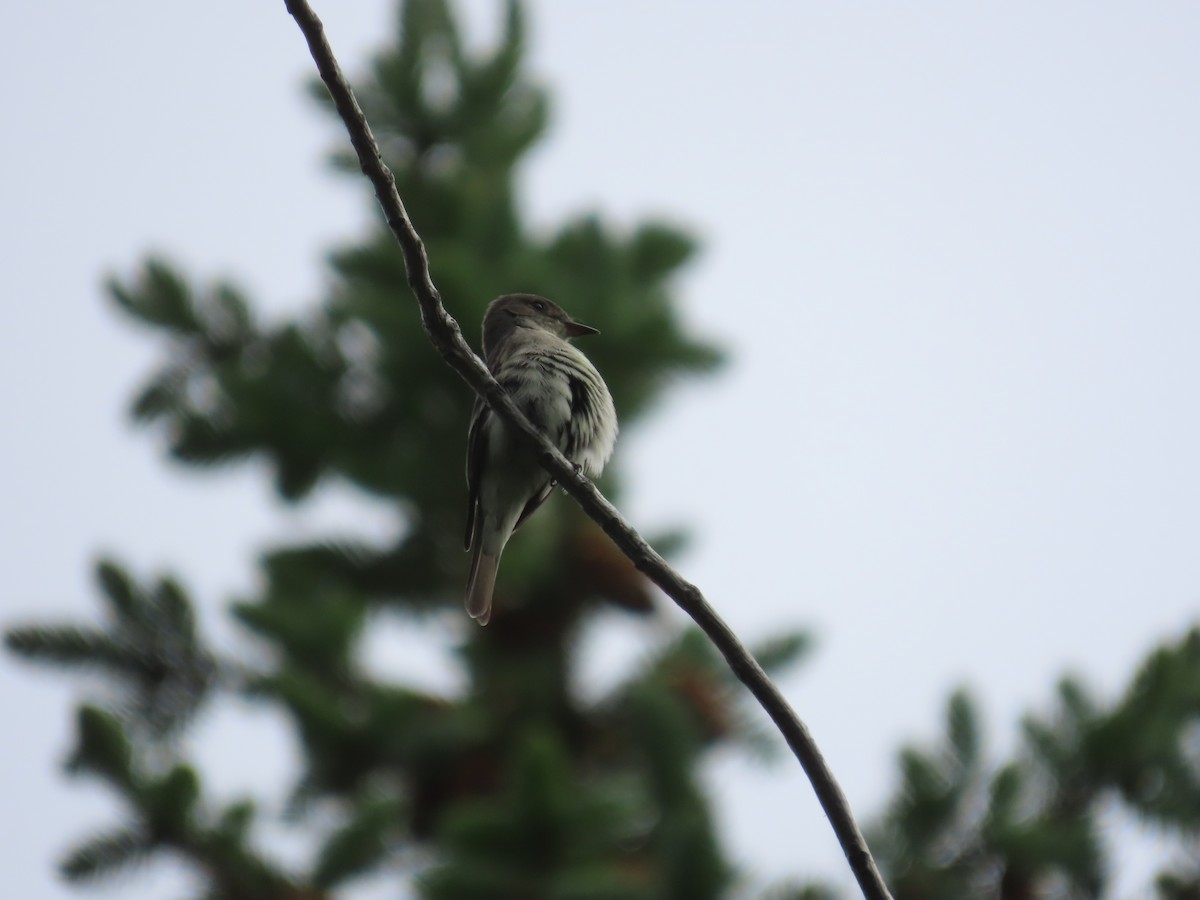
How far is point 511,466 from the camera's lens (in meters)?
4.33

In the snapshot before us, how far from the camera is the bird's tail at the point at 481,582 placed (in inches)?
162

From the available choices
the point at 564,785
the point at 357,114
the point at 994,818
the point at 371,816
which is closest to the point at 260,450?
the point at 371,816

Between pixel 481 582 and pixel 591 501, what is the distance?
1.86 metres

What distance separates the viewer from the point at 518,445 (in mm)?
4191

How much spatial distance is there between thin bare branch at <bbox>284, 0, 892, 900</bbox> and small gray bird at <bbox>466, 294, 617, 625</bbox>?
1.52m

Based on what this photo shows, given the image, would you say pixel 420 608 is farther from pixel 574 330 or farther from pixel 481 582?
pixel 481 582

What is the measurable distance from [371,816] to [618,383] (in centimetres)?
287

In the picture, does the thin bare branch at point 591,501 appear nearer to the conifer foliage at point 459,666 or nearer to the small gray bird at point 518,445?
the small gray bird at point 518,445

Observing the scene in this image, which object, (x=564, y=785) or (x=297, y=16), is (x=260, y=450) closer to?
(x=564, y=785)

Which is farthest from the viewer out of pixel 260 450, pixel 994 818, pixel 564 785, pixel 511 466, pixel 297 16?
pixel 260 450

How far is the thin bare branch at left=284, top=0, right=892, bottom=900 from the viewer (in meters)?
2.04

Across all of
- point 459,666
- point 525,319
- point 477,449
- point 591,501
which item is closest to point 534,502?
point 477,449

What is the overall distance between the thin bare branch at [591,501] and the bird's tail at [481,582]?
4.50ft

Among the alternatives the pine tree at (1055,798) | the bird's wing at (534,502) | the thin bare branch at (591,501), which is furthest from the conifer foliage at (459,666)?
the thin bare branch at (591,501)
